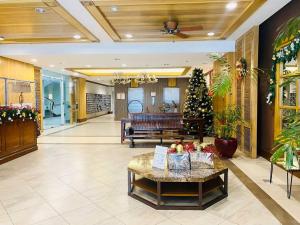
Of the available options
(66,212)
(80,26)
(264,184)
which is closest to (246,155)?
(264,184)

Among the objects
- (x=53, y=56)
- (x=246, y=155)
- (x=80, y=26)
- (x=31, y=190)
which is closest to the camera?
(x=31, y=190)

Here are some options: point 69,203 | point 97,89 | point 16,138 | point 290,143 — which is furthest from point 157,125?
point 97,89

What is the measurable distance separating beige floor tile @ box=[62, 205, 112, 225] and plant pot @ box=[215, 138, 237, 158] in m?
3.37

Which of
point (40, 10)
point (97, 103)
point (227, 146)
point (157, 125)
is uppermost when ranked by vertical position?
point (40, 10)

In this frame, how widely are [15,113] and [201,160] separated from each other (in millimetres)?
4478

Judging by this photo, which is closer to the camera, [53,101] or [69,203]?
[69,203]

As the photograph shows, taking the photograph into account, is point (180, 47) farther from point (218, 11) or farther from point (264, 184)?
point (264, 184)

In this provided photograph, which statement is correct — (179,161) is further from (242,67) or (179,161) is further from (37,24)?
(37,24)

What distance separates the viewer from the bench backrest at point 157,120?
767 cm

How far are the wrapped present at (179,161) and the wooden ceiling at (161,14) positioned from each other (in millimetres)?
2559

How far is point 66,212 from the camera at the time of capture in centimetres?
294

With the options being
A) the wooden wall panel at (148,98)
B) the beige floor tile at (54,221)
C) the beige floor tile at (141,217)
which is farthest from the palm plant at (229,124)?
the wooden wall panel at (148,98)

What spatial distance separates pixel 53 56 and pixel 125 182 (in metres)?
5.13

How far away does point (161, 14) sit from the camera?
4.73m
